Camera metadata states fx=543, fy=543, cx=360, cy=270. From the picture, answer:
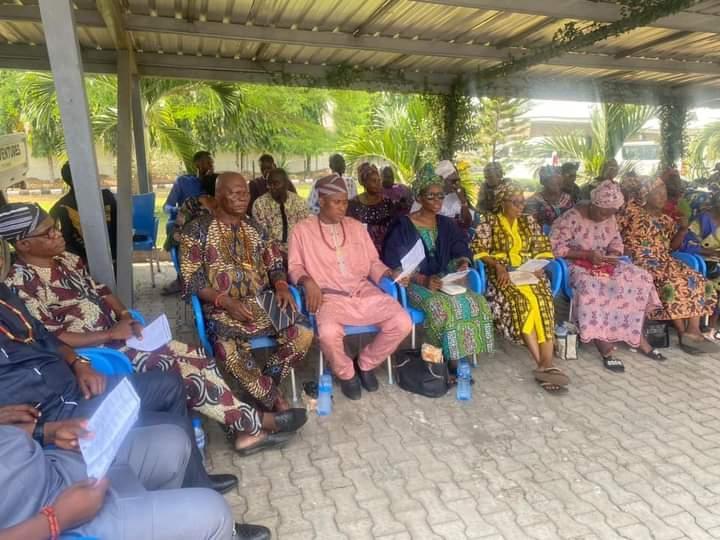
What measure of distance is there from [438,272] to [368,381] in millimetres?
1035

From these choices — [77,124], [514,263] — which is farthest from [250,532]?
[514,263]

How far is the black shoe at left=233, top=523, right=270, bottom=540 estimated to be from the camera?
2.26 meters

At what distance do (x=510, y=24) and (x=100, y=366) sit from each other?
5161 mm

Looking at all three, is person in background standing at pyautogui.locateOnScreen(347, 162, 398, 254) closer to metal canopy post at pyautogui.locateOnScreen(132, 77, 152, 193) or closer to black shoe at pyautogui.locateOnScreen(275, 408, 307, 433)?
black shoe at pyautogui.locateOnScreen(275, 408, 307, 433)

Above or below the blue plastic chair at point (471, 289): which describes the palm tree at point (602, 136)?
above

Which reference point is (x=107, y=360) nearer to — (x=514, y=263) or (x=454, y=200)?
(x=514, y=263)

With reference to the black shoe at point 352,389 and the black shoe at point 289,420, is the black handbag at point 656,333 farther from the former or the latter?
the black shoe at point 289,420

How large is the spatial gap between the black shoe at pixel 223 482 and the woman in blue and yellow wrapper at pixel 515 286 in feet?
7.26

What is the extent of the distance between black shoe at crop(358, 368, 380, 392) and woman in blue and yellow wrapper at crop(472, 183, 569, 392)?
1.08m

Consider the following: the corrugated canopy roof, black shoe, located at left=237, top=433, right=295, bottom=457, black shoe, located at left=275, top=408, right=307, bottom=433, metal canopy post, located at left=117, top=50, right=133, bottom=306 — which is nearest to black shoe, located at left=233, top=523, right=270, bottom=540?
black shoe, located at left=237, top=433, right=295, bottom=457

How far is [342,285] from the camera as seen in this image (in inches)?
149

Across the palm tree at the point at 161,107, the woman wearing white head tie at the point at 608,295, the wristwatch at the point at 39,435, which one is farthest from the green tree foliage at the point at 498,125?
the wristwatch at the point at 39,435

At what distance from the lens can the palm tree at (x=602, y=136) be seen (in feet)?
40.9

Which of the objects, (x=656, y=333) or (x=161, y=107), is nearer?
(x=656, y=333)
